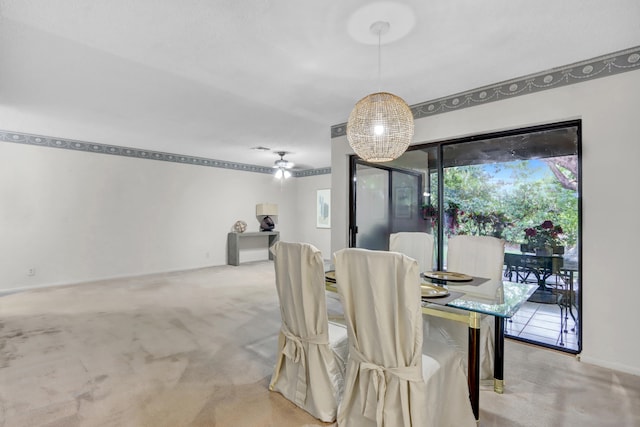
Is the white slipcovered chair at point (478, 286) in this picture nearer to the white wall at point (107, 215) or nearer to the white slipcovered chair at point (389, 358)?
the white slipcovered chair at point (389, 358)

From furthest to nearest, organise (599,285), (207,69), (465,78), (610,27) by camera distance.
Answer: (465,78) → (207,69) → (599,285) → (610,27)

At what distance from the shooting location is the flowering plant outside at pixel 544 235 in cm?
281

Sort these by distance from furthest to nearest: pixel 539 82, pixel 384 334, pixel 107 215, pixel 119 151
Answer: pixel 119 151
pixel 107 215
pixel 539 82
pixel 384 334

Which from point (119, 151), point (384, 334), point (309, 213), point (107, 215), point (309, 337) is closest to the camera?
point (384, 334)

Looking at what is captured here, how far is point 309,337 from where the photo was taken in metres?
1.76

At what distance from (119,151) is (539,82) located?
6262 millimetres

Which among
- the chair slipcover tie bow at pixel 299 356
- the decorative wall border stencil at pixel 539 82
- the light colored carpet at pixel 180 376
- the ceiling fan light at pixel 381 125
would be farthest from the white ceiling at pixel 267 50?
the light colored carpet at pixel 180 376

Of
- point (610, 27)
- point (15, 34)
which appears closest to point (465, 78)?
point (610, 27)

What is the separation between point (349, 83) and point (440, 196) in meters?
1.59

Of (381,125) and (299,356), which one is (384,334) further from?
(381,125)

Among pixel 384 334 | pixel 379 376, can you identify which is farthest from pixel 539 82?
pixel 379 376

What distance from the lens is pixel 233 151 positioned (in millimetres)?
6125

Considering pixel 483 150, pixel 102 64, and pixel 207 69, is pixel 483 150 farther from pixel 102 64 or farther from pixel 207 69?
pixel 102 64

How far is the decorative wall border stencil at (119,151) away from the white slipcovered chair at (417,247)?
5.11 meters
